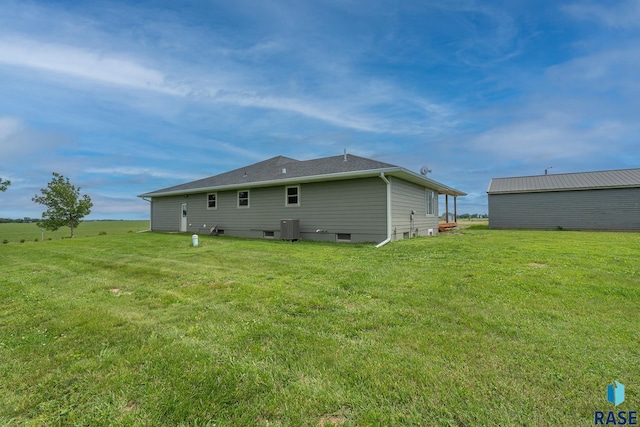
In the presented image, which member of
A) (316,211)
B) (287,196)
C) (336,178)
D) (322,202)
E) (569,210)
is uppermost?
(336,178)

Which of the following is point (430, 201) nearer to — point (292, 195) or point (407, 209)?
point (407, 209)

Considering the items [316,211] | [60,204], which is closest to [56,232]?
[60,204]

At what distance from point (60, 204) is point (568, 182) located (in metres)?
40.5

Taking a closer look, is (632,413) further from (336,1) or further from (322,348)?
(336,1)

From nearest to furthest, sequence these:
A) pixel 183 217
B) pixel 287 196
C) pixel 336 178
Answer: pixel 336 178, pixel 287 196, pixel 183 217

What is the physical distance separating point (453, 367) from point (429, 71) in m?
14.2

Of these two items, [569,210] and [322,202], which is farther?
[569,210]

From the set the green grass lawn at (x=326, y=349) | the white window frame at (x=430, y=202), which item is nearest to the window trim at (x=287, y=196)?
the white window frame at (x=430, y=202)

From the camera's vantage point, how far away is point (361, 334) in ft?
9.49

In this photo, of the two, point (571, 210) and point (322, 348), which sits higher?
point (571, 210)

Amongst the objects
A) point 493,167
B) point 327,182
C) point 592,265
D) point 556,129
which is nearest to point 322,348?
point 592,265

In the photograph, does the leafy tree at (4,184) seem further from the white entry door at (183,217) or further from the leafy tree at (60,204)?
the leafy tree at (60,204)

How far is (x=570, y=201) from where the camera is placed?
59.4 feet

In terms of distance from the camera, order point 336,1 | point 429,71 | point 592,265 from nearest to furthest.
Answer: point 592,265 → point 336,1 → point 429,71
